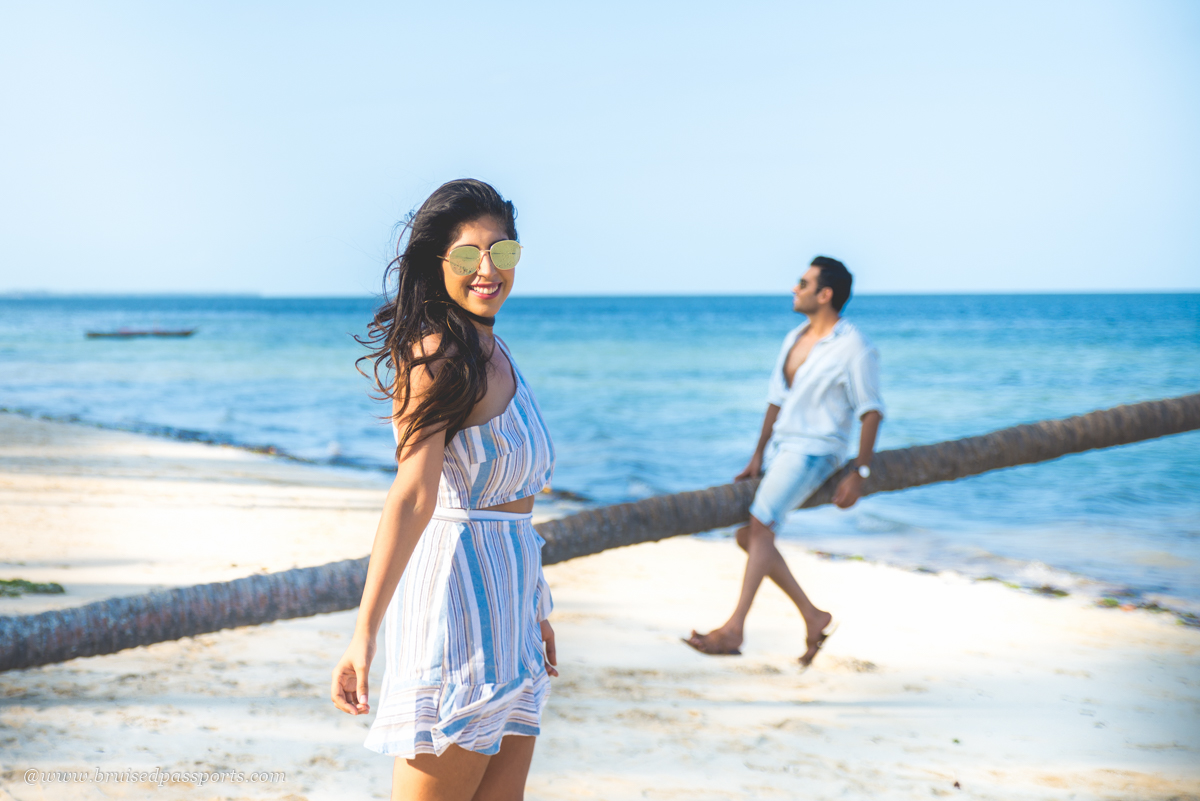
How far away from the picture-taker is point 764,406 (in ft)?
78.2

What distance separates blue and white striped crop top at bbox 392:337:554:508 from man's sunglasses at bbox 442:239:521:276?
288 millimetres

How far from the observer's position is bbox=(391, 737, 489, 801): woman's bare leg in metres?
1.84

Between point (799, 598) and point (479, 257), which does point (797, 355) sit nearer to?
point (799, 598)

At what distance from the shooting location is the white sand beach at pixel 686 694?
3.45 m

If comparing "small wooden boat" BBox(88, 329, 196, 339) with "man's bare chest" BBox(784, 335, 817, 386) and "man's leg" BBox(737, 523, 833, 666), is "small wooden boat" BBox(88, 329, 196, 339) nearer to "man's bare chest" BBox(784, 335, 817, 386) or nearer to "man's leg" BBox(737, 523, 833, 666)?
"man's bare chest" BBox(784, 335, 817, 386)

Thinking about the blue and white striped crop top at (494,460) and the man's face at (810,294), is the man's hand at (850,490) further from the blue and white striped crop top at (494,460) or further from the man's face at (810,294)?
the blue and white striped crop top at (494,460)

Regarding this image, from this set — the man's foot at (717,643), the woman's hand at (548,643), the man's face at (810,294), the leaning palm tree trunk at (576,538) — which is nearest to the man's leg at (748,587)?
the man's foot at (717,643)

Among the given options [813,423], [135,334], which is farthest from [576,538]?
[135,334]

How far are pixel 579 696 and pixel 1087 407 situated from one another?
24086 mm

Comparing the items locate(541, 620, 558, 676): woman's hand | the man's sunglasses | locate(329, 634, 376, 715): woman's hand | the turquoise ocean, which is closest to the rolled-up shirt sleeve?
locate(541, 620, 558, 676): woman's hand

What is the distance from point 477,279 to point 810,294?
3080 mm

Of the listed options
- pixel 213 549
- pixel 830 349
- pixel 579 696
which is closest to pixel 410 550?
pixel 579 696

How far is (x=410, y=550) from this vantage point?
69.3 inches

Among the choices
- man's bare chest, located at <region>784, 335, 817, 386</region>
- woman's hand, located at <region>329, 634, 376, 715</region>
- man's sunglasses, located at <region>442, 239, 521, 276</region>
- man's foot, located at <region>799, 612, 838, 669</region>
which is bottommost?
man's foot, located at <region>799, 612, 838, 669</region>
